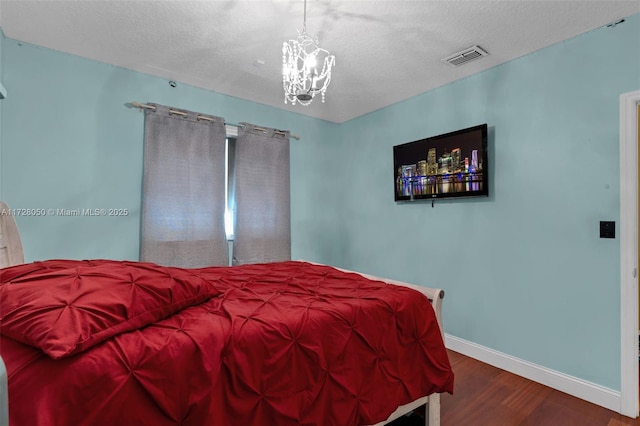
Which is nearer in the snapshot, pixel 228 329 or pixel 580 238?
pixel 228 329

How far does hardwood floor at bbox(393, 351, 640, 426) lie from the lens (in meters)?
1.90

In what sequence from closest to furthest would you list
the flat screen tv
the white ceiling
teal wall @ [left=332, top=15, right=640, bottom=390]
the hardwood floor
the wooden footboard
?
1. the wooden footboard
2. the hardwood floor
3. the white ceiling
4. teal wall @ [left=332, top=15, right=640, bottom=390]
5. the flat screen tv

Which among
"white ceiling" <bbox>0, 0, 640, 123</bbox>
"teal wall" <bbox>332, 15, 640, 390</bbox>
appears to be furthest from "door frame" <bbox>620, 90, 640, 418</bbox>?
"white ceiling" <bbox>0, 0, 640, 123</bbox>

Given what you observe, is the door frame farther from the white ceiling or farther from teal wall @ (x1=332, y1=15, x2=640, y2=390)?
the white ceiling

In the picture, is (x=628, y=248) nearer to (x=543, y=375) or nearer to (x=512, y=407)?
(x=543, y=375)

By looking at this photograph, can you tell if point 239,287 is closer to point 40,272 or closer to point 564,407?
point 40,272

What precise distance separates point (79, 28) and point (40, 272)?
79.5 inches

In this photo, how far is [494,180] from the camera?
2.79 metres

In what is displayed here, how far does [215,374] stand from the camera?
41.7 inches

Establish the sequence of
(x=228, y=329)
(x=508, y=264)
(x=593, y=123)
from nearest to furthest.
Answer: (x=228, y=329), (x=593, y=123), (x=508, y=264)

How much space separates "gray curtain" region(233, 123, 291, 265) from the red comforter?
70.9 inches

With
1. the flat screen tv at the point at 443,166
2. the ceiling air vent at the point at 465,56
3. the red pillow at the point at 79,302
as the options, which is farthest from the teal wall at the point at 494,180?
the red pillow at the point at 79,302

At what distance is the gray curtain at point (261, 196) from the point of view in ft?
11.5

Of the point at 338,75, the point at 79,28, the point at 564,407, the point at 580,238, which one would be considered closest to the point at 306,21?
the point at 338,75
